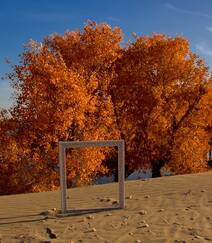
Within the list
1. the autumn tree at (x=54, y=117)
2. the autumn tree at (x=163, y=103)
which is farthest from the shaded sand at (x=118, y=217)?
the autumn tree at (x=163, y=103)

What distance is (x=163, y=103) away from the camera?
3250 cm

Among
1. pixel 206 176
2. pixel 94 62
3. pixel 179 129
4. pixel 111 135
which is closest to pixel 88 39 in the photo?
pixel 94 62

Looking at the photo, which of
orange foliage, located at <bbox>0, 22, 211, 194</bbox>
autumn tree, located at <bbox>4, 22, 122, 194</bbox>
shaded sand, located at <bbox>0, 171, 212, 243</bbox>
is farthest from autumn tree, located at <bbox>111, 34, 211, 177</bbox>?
shaded sand, located at <bbox>0, 171, 212, 243</bbox>

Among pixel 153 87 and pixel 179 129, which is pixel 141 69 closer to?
pixel 153 87

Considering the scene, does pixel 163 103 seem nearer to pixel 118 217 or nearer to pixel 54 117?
pixel 54 117

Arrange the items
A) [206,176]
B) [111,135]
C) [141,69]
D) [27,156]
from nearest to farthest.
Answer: [206,176] → [27,156] → [111,135] → [141,69]

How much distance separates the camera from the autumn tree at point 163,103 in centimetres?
3234

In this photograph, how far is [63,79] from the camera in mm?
26281

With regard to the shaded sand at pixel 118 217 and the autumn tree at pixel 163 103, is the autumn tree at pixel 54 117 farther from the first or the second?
the shaded sand at pixel 118 217

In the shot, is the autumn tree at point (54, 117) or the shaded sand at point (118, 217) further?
the autumn tree at point (54, 117)

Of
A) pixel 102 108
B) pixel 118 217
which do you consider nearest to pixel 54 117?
pixel 102 108

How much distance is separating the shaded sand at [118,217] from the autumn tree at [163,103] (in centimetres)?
1649

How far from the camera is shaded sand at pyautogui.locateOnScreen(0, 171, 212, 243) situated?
9438 millimetres

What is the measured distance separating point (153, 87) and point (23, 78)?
357 inches
